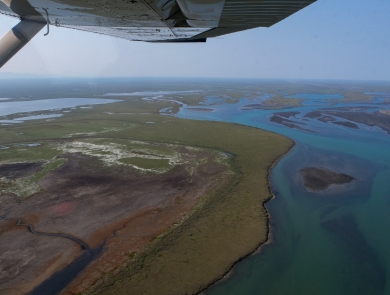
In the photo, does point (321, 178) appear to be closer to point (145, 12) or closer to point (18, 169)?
point (145, 12)

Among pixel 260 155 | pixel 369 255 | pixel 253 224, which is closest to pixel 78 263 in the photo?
pixel 253 224

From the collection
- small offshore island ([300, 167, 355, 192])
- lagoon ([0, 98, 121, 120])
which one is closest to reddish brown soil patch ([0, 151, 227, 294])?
small offshore island ([300, 167, 355, 192])

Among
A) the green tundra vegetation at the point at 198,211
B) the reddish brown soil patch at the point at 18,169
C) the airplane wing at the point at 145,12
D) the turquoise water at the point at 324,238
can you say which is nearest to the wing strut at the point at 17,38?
the airplane wing at the point at 145,12

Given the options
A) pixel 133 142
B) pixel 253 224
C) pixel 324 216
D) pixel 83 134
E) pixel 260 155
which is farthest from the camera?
pixel 83 134

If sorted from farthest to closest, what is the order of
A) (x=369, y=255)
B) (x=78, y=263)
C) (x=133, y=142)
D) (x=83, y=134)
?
(x=83, y=134)
(x=133, y=142)
(x=369, y=255)
(x=78, y=263)

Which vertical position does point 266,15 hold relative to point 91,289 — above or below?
above

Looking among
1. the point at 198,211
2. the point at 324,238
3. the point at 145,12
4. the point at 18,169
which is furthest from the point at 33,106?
the point at 145,12

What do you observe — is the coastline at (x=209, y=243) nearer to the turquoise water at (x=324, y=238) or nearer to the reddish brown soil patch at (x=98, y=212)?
the turquoise water at (x=324, y=238)

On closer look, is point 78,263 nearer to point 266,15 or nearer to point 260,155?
point 266,15
